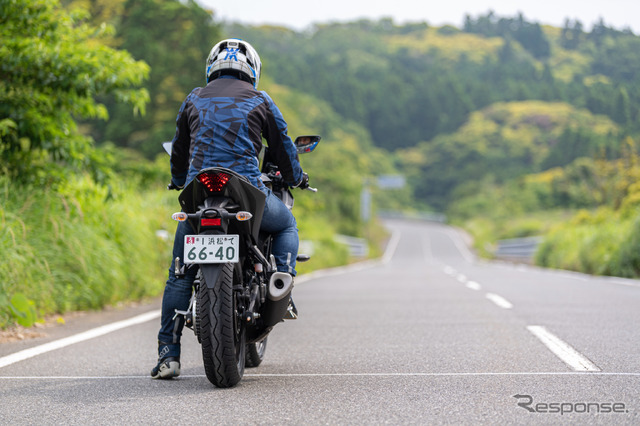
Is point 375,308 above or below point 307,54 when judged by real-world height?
below

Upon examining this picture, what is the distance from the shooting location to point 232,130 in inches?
176

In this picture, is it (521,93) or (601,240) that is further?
(521,93)

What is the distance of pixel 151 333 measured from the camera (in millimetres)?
7039

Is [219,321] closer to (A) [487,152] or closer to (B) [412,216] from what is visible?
(B) [412,216]

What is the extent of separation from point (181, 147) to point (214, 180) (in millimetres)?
666

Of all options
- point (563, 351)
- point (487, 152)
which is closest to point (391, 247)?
point (487, 152)

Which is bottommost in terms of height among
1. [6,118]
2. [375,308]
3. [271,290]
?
[375,308]

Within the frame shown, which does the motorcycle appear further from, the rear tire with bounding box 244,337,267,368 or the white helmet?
the white helmet

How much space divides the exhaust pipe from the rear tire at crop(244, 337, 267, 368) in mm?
632

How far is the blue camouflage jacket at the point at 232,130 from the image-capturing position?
175 inches

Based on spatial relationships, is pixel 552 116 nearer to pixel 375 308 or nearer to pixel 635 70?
pixel 635 70

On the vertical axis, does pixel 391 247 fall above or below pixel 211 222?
below

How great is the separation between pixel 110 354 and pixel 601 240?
56.4ft

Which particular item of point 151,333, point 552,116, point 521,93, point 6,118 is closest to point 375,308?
point 151,333
